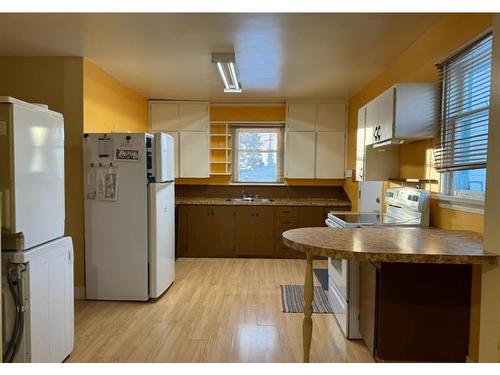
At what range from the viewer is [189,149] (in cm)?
558

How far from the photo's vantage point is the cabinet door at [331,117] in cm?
547

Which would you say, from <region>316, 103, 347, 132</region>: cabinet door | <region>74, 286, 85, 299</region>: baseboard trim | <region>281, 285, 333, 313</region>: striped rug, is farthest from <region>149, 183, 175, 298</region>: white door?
<region>316, 103, 347, 132</region>: cabinet door

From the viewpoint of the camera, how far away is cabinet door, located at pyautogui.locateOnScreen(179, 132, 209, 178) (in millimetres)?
5582

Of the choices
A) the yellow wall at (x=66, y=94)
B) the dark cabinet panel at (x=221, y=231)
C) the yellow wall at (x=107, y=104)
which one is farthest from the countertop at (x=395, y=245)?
the dark cabinet panel at (x=221, y=231)

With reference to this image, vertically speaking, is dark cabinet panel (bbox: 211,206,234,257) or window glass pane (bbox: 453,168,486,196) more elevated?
window glass pane (bbox: 453,168,486,196)

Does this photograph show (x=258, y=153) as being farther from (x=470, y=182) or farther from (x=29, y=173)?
(x=29, y=173)

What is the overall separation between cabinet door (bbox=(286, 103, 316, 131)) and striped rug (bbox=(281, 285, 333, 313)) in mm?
2546

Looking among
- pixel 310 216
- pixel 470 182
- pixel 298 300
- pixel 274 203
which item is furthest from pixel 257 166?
pixel 470 182

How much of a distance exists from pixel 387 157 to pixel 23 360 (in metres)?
3.27

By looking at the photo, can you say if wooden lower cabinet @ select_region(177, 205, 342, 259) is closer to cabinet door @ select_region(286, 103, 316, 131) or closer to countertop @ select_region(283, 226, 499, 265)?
cabinet door @ select_region(286, 103, 316, 131)

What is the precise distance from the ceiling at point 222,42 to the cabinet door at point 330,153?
1.15 meters

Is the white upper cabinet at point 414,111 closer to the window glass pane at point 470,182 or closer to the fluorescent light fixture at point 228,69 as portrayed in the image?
the window glass pane at point 470,182
